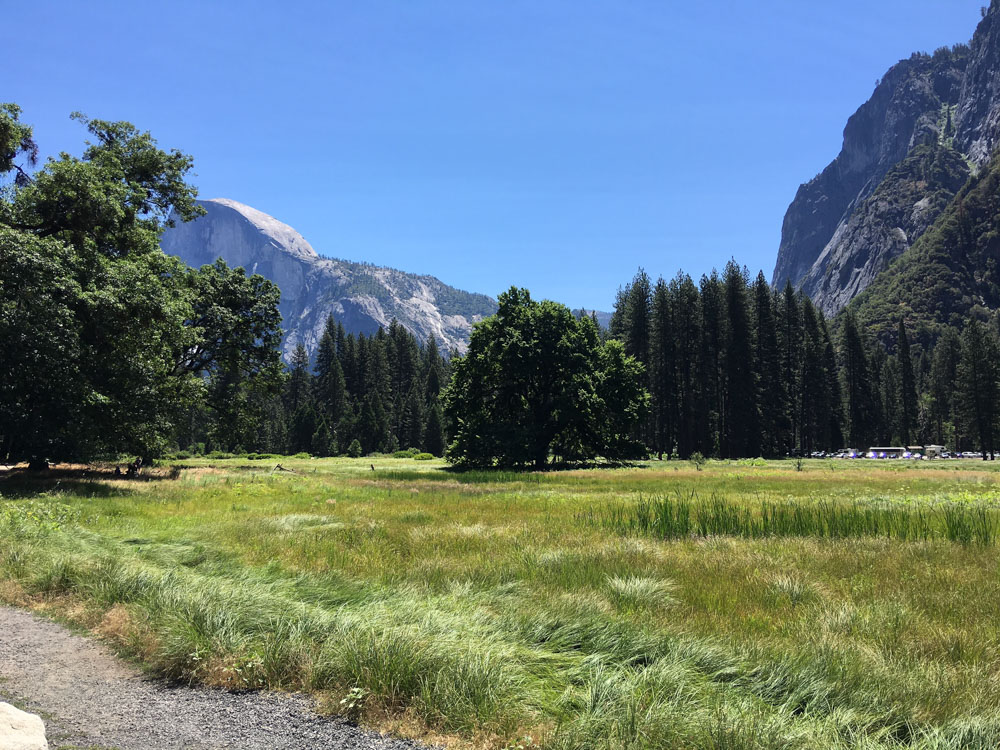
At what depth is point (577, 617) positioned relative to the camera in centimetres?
712

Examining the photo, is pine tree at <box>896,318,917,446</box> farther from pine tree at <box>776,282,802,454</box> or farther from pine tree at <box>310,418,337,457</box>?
pine tree at <box>310,418,337,457</box>

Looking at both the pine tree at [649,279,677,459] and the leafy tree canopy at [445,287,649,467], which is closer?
the leafy tree canopy at [445,287,649,467]

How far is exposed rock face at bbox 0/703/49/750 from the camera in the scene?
3504mm

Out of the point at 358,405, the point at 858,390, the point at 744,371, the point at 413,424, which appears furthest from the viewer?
the point at 358,405

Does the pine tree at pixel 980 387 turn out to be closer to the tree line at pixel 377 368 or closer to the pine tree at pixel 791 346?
the tree line at pixel 377 368

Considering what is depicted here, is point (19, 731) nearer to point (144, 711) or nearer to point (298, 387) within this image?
point (144, 711)

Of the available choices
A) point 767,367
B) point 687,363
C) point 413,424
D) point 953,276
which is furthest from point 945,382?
point 413,424

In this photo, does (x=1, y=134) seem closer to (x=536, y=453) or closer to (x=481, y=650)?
(x=481, y=650)

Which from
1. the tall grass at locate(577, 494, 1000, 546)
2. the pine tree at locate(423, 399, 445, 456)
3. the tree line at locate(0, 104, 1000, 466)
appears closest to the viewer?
the tall grass at locate(577, 494, 1000, 546)

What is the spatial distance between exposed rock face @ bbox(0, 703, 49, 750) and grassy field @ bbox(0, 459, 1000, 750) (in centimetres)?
197

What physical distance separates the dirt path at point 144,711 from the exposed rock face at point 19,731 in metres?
0.52

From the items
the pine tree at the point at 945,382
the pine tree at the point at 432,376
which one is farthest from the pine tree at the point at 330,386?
the pine tree at the point at 945,382

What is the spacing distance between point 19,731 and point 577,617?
5496mm

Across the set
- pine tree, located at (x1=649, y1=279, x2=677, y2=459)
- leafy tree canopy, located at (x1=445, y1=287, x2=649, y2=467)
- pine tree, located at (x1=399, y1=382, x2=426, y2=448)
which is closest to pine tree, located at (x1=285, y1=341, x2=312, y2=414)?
pine tree, located at (x1=399, y1=382, x2=426, y2=448)
